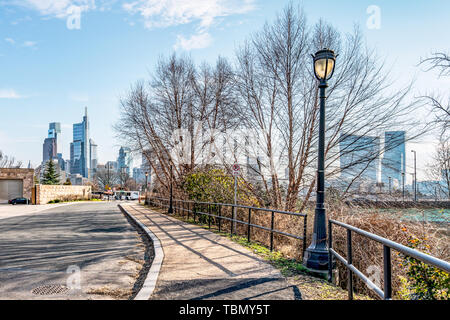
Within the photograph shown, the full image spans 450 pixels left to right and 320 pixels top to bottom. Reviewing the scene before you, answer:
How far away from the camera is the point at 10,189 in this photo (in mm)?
45000

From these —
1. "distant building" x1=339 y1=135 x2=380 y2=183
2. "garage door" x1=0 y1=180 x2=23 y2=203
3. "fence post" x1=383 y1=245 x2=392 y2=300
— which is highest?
"distant building" x1=339 y1=135 x2=380 y2=183

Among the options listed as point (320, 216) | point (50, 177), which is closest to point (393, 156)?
point (320, 216)

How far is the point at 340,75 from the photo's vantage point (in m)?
12.7

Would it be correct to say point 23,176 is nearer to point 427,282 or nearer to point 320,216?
point 320,216

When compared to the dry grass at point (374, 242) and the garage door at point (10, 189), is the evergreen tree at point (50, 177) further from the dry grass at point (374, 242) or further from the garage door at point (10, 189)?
the dry grass at point (374, 242)

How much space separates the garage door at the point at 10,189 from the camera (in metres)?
44.7

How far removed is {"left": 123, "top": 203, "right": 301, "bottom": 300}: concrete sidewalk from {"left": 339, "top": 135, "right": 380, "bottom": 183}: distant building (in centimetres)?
571

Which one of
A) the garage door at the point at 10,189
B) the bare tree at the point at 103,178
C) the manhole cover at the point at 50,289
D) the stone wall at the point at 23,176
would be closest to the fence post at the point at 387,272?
the manhole cover at the point at 50,289

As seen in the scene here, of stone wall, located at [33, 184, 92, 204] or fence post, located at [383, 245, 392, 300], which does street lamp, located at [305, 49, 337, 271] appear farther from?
stone wall, located at [33, 184, 92, 204]

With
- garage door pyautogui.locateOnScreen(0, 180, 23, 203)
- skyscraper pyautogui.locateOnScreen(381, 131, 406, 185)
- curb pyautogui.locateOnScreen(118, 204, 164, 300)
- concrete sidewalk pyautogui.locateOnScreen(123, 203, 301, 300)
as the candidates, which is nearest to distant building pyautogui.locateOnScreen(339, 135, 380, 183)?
skyscraper pyautogui.locateOnScreen(381, 131, 406, 185)

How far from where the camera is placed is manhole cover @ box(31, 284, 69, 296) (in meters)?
4.97

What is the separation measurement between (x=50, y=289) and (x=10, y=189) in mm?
48011

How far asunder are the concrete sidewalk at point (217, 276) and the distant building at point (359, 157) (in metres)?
5.71

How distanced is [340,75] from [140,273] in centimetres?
1041
